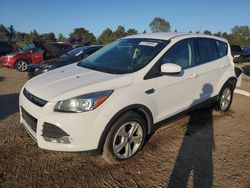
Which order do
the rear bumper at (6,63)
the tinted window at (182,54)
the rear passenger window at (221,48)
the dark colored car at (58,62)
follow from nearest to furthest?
the tinted window at (182,54), the rear passenger window at (221,48), the dark colored car at (58,62), the rear bumper at (6,63)

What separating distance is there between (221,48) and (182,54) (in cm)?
157

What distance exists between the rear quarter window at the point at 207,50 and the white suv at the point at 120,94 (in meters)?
0.02

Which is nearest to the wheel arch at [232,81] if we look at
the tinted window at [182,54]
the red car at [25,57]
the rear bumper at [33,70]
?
the tinted window at [182,54]

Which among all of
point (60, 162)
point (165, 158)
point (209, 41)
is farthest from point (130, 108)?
point (209, 41)

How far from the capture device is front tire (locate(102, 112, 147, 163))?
3.48 metres

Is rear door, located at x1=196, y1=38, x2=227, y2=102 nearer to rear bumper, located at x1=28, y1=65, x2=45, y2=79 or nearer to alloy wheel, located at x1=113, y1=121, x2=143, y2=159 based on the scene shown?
Answer: alloy wheel, located at x1=113, y1=121, x2=143, y2=159

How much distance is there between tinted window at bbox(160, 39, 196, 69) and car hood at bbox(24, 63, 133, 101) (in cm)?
88

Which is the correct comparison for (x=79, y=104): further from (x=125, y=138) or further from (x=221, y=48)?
(x=221, y=48)

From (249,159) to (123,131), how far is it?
76.9 inches

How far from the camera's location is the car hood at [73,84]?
10.9 ft

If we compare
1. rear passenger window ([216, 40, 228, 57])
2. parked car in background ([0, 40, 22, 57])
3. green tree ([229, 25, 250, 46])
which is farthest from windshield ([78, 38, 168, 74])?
green tree ([229, 25, 250, 46])

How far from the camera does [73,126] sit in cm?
318

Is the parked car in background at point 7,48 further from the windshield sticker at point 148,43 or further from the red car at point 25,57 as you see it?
the windshield sticker at point 148,43

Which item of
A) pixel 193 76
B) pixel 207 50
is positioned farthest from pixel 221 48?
pixel 193 76
